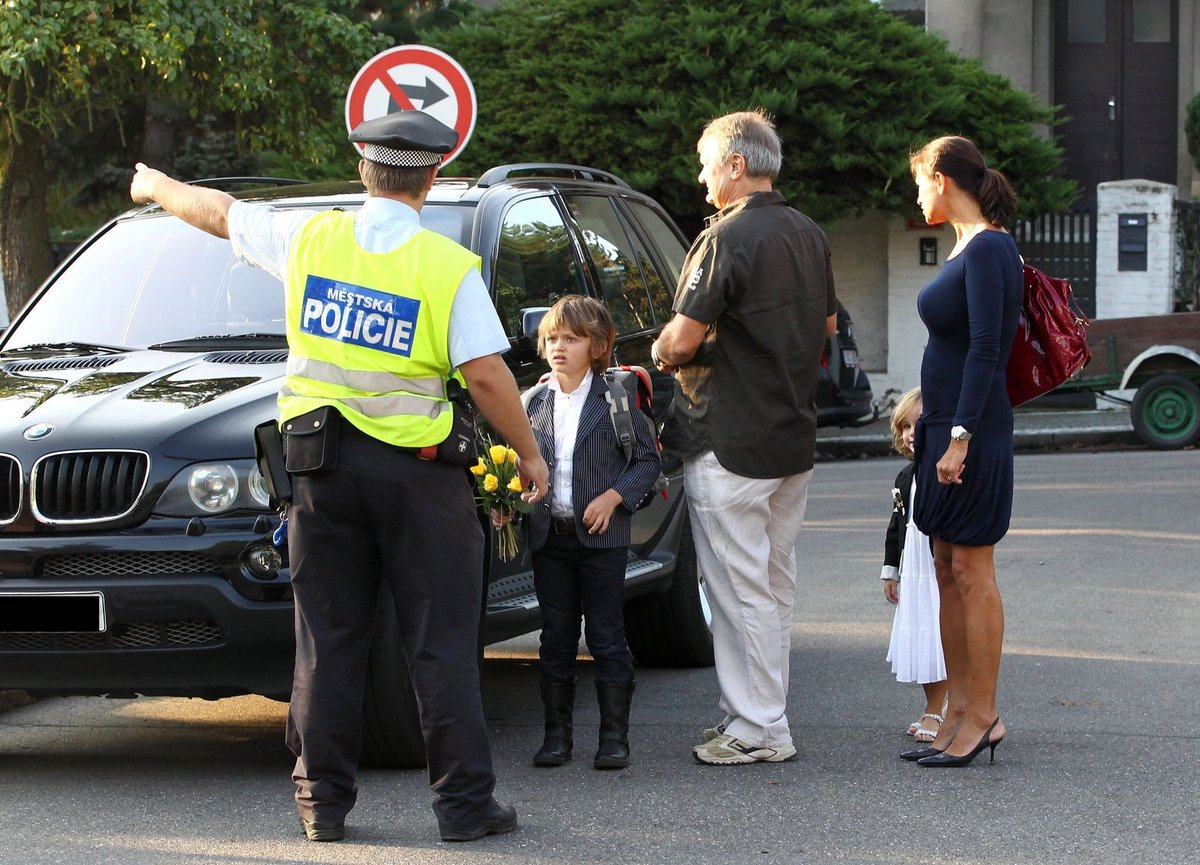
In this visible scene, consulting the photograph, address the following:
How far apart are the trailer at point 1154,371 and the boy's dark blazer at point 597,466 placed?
9433mm

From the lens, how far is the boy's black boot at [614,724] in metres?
5.23

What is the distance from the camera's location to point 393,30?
2144 cm

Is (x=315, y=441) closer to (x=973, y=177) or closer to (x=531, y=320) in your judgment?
(x=531, y=320)

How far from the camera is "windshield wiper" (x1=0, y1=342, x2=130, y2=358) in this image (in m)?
5.75

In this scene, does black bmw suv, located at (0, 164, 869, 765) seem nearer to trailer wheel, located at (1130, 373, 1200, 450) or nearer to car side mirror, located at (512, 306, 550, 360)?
car side mirror, located at (512, 306, 550, 360)

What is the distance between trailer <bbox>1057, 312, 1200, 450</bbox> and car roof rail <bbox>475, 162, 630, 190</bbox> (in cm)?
768

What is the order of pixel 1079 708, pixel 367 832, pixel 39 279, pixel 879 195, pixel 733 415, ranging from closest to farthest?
pixel 367 832 < pixel 733 415 < pixel 1079 708 < pixel 39 279 < pixel 879 195

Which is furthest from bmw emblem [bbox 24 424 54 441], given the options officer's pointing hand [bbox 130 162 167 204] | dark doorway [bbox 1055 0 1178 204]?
dark doorway [bbox 1055 0 1178 204]

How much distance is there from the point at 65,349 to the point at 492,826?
94.9 inches

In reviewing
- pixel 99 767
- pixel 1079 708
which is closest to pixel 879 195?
pixel 1079 708

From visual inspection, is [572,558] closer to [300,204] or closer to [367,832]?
[367,832]

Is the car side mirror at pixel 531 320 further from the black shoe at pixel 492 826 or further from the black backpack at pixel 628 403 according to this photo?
the black shoe at pixel 492 826

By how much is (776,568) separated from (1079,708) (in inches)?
52.1

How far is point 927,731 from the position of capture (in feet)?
18.0
